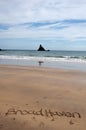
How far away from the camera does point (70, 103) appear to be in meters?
5.26

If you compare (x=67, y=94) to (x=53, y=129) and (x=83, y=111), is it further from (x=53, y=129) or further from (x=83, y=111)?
(x=53, y=129)

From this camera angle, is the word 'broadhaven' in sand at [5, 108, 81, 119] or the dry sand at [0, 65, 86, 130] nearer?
the dry sand at [0, 65, 86, 130]

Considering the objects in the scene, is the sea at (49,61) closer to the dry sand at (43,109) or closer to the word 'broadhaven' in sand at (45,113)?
the dry sand at (43,109)

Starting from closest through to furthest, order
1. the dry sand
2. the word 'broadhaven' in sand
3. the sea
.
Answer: the dry sand → the word 'broadhaven' in sand → the sea

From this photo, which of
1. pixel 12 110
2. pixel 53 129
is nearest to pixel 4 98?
pixel 12 110

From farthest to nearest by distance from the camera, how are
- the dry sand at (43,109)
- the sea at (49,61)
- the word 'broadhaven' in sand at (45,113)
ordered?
the sea at (49,61) → the word 'broadhaven' in sand at (45,113) → the dry sand at (43,109)

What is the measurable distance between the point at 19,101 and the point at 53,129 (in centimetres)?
177

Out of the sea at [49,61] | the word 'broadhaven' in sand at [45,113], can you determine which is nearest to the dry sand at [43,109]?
the word 'broadhaven' in sand at [45,113]

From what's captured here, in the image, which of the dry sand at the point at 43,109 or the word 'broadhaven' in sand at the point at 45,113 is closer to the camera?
the dry sand at the point at 43,109

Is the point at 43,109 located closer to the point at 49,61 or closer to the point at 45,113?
the point at 45,113

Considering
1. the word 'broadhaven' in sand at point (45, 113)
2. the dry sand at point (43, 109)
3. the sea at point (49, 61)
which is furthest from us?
the sea at point (49, 61)

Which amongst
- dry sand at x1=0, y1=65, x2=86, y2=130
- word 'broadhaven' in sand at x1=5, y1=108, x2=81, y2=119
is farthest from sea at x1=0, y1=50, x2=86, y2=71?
word 'broadhaven' in sand at x1=5, y1=108, x2=81, y2=119

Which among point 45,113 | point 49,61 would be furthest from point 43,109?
point 49,61

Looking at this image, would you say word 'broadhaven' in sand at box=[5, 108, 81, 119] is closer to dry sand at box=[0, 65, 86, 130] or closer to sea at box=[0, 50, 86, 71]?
dry sand at box=[0, 65, 86, 130]
